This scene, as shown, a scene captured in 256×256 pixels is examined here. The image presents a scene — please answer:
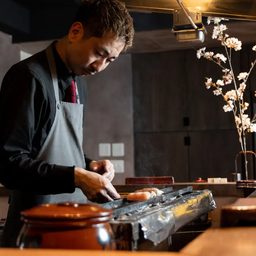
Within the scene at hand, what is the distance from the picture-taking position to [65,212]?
895mm

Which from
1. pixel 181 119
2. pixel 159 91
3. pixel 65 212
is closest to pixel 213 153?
pixel 181 119

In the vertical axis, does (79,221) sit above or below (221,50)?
below

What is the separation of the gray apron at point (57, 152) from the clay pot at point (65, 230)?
0.90m

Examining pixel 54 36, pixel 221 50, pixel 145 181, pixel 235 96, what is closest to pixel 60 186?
pixel 145 181

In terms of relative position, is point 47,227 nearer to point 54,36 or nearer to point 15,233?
point 15,233

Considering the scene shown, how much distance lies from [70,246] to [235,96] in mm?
3480

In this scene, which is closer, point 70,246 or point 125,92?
point 70,246

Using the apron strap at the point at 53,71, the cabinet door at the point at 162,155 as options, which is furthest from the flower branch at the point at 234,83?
the cabinet door at the point at 162,155

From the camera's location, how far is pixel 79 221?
88 cm

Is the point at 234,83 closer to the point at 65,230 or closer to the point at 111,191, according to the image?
the point at 111,191

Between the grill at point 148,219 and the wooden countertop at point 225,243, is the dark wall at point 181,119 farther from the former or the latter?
the wooden countertop at point 225,243

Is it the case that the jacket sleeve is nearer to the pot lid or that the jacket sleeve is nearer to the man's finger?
the man's finger

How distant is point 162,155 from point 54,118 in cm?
563

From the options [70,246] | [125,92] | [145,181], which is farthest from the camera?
[125,92]
